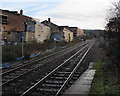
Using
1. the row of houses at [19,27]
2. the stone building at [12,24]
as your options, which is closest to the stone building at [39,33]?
the row of houses at [19,27]

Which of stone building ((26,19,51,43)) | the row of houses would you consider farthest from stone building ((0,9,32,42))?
stone building ((26,19,51,43))

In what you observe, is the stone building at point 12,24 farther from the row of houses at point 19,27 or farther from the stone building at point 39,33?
the stone building at point 39,33

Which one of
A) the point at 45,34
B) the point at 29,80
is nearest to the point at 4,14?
the point at 45,34

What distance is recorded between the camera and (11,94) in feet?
30.5

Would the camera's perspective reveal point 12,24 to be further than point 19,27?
No

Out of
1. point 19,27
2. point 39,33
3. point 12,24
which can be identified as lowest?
point 39,33

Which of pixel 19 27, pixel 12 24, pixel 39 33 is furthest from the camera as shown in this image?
pixel 39 33

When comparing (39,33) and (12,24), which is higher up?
(12,24)

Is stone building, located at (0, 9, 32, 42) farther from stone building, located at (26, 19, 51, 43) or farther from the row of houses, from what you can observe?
stone building, located at (26, 19, 51, 43)

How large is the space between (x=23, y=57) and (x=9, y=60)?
6.33 feet

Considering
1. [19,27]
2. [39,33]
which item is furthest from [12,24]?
[39,33]

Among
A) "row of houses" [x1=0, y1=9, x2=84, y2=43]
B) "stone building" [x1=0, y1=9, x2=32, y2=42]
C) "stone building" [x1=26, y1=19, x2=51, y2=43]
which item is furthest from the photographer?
"stone building" [x1=26, y1=19, x2=51, y2=43]

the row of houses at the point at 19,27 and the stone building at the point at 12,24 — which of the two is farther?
the stone building at the point at 12,24

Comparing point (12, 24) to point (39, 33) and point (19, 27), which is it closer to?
A: point (19, 27)
